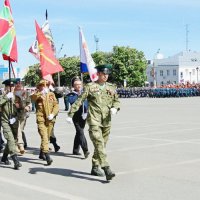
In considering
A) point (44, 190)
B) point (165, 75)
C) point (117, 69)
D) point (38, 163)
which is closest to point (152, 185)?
point (44, 190)

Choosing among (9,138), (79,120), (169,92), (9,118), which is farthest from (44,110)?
(169,92)

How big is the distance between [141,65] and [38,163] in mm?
88906

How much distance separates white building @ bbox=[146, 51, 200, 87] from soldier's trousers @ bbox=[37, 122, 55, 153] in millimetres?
119767

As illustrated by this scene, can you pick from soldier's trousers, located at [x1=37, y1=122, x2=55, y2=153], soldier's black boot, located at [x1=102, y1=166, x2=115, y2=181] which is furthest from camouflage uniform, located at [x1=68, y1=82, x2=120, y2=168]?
soldier's trousers, located at [x1=37, y1=122, x2=55, y2=153]

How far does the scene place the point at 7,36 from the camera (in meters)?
11.8

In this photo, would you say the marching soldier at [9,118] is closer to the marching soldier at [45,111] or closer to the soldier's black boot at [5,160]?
the soldier's black boot at [5,160]

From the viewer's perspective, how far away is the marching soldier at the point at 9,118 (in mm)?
9164

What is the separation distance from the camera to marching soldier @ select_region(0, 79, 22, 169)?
9164 mm

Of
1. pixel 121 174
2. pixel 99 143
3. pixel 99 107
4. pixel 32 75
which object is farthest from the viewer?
pixel 32 75

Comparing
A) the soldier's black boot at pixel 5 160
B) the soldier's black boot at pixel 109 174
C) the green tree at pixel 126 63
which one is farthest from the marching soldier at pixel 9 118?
the green tree at pixel 126 63

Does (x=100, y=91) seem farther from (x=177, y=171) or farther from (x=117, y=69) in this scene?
(x=117, y=69)

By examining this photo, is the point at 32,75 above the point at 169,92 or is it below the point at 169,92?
above

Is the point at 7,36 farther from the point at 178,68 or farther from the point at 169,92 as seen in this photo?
the point at 178,68

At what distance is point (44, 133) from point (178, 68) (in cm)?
12478
